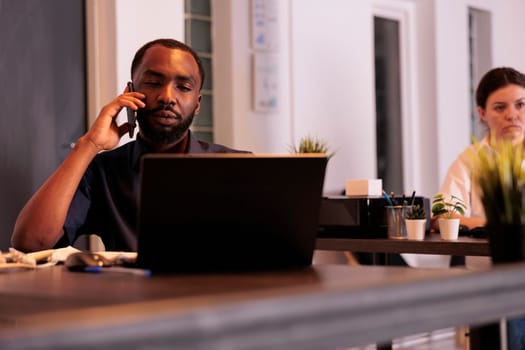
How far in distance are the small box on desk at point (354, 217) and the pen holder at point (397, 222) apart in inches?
1.8

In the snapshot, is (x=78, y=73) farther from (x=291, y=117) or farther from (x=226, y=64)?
(x=291, y=117)

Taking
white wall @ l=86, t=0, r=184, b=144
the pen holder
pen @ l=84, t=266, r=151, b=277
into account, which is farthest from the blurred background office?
pen @ l=84, t=266, r=151, b=277

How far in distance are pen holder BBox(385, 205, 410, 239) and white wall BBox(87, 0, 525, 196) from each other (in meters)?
1.97

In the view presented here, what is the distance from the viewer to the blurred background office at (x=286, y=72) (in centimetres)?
416

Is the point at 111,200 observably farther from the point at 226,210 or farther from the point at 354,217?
the point at 226,210

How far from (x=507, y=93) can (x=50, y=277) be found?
8.92ft

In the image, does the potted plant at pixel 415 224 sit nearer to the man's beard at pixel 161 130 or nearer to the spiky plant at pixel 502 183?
the man's beard at pixel 161 130

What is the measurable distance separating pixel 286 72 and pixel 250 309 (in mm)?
4609

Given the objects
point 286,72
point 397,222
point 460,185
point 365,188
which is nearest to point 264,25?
point 286,72

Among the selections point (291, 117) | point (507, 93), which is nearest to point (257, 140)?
point (291, 117)

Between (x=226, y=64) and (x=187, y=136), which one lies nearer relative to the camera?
(x=187, y=136)

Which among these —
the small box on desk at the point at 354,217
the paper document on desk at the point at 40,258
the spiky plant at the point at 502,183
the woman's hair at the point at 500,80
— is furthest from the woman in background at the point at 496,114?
the spiky plant at the point at 502,183

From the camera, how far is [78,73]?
4352mm

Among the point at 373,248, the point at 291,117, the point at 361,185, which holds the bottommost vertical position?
the point at 373,248
